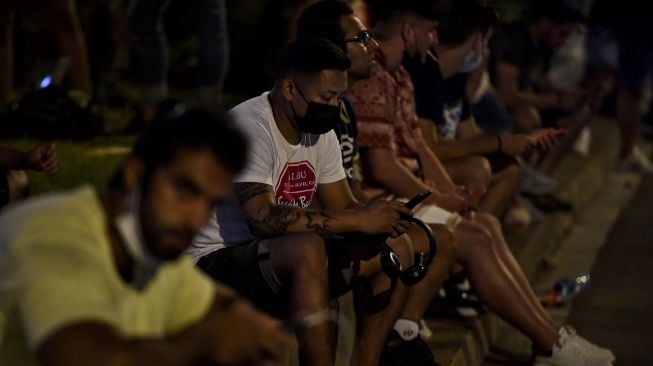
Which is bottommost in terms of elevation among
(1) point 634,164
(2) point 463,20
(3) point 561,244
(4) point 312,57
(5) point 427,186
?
(1) point 634,164

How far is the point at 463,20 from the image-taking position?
7.88 meters

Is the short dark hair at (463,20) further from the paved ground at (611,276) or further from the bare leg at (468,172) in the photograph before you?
the paved ground at (611,276)

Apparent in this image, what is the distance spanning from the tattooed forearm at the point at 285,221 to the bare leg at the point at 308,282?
17 centimetres

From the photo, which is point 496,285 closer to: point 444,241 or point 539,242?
point 444,241

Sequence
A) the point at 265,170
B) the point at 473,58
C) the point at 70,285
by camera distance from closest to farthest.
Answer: the point at 70,285
the point at 265,170
the point at 473,58

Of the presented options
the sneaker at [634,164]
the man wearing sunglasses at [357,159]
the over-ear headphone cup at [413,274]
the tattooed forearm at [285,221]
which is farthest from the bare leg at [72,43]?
the sneaker at [634,164]

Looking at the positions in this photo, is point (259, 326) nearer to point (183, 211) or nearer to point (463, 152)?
point (183, 211)

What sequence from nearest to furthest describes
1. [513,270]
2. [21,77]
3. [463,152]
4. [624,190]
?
[513,270] → [463,152] → [21,77] → [624,190]

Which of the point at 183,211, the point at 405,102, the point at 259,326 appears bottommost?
the point at 405,102

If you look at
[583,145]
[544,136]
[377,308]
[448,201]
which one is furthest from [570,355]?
[583,145]

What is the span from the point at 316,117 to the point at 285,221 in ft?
1.62

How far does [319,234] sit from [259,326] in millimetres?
2030

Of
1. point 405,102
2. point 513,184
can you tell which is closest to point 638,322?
point 513,184

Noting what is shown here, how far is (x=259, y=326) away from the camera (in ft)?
10.6
